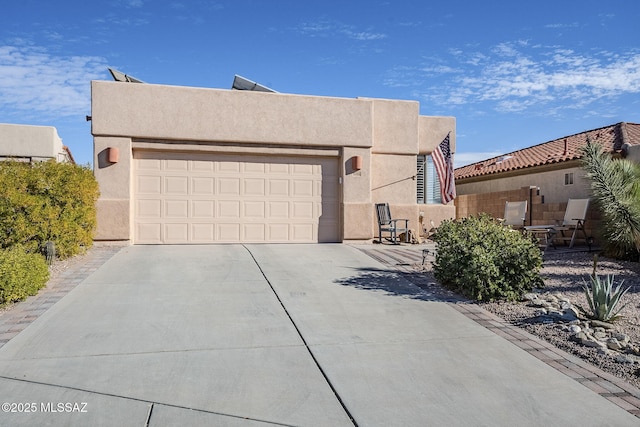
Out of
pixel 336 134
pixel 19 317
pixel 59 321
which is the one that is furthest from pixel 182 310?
pixel 336 134

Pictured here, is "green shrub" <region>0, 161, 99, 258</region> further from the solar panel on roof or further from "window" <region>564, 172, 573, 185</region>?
"window" <region>564, 172, 573, 185</region>

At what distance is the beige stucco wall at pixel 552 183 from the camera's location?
14665mm

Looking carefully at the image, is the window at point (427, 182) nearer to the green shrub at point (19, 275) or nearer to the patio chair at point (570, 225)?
the patio chair at point (570, 225)

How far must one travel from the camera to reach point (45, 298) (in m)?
7.03

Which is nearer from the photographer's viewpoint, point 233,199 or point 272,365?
point 272,365

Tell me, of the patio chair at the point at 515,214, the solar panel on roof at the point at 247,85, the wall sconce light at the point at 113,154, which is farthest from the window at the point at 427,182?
the wall sconce light at the point at 113,154

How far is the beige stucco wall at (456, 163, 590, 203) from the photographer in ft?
48.1

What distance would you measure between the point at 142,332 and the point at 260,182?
800cm

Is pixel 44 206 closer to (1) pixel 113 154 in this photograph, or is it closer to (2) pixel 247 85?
(1) pixel 113 154

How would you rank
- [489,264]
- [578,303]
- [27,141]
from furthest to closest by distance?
[27,141] < [489,264] < [578,303]

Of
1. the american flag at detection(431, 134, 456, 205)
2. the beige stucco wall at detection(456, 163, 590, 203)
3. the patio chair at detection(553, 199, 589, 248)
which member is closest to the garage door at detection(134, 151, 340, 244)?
the american flag at detection(431, 134, 456, 205)

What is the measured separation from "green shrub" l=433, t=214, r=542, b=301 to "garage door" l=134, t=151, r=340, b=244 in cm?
574

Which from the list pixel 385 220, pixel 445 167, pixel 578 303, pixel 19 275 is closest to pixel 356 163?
pixel 385 220

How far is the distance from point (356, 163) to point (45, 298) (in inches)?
332
